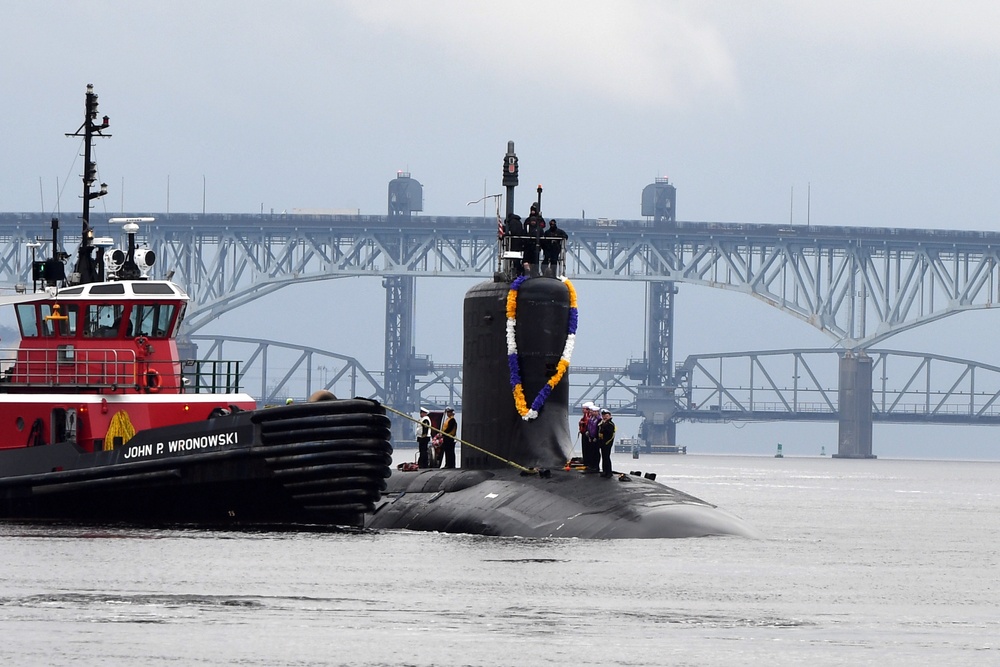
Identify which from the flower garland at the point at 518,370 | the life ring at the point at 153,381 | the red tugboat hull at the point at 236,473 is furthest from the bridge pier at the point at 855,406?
the red tugboat hull at the point at 236,473

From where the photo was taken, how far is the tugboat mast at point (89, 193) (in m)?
Answer: 39.3

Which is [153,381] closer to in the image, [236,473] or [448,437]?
[236,473]

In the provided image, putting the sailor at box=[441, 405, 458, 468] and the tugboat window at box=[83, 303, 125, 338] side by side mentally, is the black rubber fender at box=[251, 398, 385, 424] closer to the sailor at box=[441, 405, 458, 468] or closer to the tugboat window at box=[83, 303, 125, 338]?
the sailor at box=[441, 405, 458, 468]

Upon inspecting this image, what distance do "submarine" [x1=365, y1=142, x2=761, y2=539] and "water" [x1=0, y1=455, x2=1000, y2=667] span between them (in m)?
0.59

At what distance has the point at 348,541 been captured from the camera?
33469 millimetres

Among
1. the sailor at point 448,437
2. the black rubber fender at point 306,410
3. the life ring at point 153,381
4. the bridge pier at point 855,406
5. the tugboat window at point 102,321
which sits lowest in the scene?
the bridge pier at point 855,406

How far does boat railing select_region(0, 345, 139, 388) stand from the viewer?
37.2 meters

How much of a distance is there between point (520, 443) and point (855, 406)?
133499 millimetres

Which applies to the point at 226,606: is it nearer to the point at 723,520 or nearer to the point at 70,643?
the point at 70,643

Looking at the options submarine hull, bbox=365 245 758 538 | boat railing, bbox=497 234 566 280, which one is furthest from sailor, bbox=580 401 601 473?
boat railing, bbox=497 234 566 280

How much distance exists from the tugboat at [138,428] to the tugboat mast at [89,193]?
38mm

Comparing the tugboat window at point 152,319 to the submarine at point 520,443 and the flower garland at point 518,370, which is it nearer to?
the submarine at point 520,443

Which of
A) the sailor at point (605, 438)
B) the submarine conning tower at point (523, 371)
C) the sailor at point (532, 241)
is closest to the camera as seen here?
the sailor at point (605, 438)

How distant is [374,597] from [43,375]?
44.8 ft
